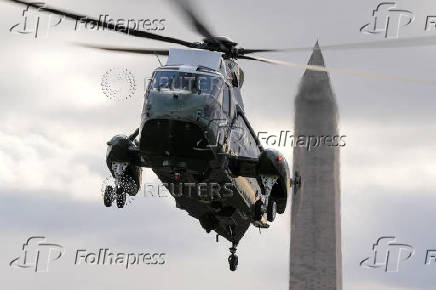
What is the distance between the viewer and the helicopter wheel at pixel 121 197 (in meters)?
38.5

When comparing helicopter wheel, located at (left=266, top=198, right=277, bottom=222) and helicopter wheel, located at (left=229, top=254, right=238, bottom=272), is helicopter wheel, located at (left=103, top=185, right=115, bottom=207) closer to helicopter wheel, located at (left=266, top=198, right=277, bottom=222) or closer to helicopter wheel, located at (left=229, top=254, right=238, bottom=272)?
helicopter wheel, located at (left=266, top=198, right=277, bottom=222)

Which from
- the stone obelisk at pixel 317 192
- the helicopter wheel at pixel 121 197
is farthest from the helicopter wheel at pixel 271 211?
the stone obelisk at pixel 317 192

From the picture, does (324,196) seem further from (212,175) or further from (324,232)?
(212,175)

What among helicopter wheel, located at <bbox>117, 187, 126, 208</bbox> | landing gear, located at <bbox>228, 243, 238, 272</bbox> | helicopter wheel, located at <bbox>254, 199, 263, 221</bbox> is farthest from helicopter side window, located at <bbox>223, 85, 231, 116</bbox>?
landing gear, located at <bbox>228, 243, 238, 272</bbox>

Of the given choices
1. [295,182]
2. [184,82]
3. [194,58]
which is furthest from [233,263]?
[184,82]

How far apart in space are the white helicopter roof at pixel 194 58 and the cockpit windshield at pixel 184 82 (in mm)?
1074

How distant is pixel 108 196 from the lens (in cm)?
3816

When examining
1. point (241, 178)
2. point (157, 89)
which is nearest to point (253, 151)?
point (241, 178)

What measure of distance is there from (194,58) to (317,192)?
67.6 m

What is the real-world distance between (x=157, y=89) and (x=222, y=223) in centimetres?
995

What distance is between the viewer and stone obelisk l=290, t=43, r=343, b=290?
10125cm

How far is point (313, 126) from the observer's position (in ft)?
332

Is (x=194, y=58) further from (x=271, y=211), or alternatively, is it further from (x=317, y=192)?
(x=317, y=192)

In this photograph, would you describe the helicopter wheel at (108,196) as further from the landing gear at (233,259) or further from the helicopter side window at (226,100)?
the landing gear at (233,259)
